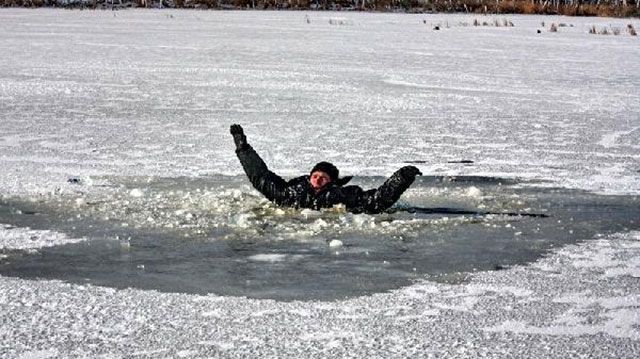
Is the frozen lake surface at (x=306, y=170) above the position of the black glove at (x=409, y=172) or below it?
below

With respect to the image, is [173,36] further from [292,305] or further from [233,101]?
[292,305]

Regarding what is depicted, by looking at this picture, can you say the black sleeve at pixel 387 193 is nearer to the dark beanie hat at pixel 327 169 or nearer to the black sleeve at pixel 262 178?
the dark beanie hat at pixel 327 169

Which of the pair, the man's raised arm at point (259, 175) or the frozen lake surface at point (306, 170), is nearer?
the frozen lake surface at point (306, 170)

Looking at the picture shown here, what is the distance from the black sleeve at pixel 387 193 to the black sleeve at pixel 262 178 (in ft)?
1.68

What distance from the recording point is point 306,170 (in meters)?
8.76

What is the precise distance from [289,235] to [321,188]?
760mm

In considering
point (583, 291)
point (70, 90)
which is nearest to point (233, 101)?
point (70, 90)

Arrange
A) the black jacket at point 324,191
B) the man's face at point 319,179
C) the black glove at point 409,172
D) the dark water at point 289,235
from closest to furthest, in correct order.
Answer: the dark water at point 289,235 < the black glove at point 409,172 < the black jacket at point 324,191 < the man's face at point 319,179

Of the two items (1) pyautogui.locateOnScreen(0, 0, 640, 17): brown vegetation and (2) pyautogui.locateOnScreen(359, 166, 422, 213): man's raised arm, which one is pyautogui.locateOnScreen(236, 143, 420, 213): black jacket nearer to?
(2) pyautogui.locateOnScreen(359, 166, 422, 213): man's raised arm

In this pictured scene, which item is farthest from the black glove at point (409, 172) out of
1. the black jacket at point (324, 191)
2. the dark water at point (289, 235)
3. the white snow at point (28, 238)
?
the white snow at point (28, 238)

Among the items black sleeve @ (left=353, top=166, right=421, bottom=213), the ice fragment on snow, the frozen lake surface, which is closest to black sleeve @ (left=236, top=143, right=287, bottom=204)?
the frozen lake surface

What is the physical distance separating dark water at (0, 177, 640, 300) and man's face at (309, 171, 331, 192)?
187mm

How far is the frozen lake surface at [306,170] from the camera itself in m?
4.38

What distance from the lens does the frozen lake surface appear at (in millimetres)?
4379
